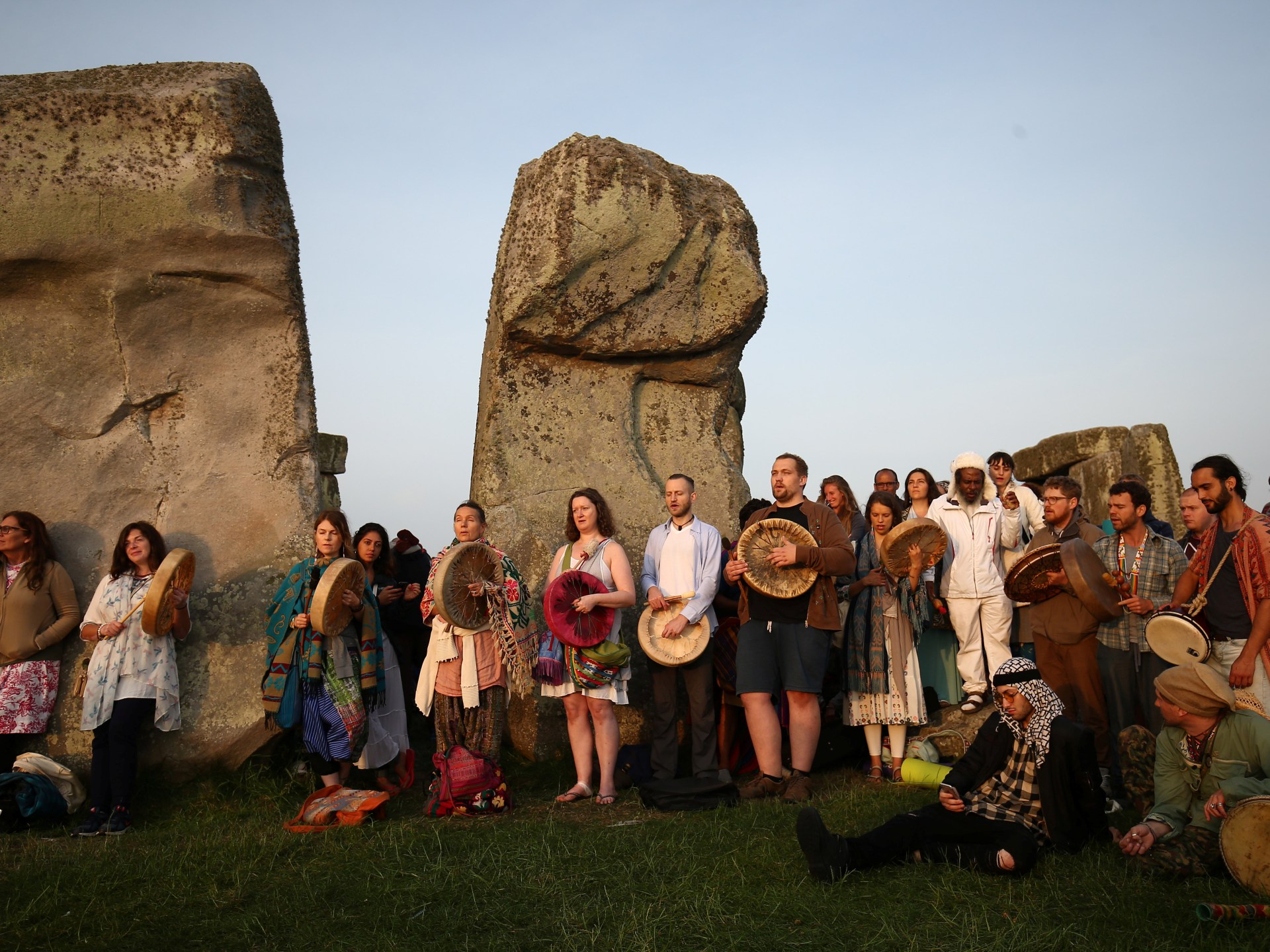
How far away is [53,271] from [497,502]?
9.71ft

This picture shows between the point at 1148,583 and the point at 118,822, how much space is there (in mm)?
5191

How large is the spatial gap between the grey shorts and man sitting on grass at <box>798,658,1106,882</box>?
1328 mm

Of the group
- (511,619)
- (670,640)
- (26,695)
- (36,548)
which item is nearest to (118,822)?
(26,695)

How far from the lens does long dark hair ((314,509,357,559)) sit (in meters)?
5.85

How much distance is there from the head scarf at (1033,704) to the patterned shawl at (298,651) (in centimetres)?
323

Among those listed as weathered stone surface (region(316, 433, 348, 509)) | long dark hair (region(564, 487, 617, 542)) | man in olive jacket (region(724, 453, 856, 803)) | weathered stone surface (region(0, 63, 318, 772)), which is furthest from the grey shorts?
weathered stone surface (region(316, 433, 348, 509))

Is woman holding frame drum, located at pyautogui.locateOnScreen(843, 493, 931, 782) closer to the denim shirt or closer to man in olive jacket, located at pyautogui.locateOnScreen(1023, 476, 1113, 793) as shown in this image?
man in olive jacket, located at pyautogui.locateOnScreen(1023, 476, 1113, 793)

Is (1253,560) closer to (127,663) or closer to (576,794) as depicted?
(576,794)

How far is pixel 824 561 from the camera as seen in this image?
5559mm

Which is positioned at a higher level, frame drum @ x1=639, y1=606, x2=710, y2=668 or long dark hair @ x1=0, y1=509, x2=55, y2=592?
long dark hair @ x1=0, y1=509, x2=55, y2=592

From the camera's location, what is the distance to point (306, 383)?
668 centimetres

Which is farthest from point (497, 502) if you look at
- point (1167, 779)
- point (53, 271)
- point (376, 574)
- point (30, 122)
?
point (1167, 779)

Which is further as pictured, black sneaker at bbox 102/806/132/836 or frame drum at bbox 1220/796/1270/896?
black sneaker at bbox 102/806/132/836

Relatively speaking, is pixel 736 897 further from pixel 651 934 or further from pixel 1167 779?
pixel 1167 779
